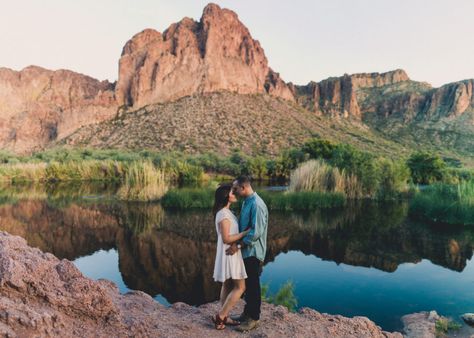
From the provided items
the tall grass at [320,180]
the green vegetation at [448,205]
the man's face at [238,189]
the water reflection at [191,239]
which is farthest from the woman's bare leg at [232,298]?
the tall grass at [320,180]

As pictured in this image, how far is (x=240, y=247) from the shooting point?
442 centimetres

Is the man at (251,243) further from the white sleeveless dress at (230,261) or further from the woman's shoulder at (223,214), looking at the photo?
the woman's shoulder at (223,214)

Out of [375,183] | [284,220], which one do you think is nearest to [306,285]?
[284,220]

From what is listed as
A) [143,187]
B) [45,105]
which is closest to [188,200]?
[143,187]

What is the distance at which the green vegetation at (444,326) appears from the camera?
19.4 ft

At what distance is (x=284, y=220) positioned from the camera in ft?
51.5

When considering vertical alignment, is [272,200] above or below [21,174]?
below

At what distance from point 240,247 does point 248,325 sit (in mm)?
1017

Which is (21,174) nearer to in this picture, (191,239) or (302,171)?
(302,171)

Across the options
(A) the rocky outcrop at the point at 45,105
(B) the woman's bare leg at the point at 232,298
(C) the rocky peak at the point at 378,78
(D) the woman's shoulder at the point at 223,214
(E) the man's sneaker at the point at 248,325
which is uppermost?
(C) the rocky peak at the point at 378,78

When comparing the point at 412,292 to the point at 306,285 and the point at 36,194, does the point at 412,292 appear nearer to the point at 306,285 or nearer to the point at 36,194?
the point at 306,285

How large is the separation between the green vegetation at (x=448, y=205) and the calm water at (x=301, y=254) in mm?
1081

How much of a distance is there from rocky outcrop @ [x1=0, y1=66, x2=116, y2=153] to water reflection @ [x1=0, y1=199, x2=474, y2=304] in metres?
68.6

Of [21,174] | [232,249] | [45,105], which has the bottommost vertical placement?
[21,174]
